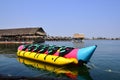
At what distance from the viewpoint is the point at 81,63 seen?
893 inches

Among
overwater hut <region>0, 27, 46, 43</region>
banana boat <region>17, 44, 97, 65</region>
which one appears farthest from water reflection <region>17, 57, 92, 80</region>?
overwater hut <region>0, 27, 46, 43</region>

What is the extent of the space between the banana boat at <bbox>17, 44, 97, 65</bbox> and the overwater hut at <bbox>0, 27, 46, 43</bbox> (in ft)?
170

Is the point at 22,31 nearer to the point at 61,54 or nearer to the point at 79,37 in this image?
the point at 79,37

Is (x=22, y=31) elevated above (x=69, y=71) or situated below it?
above

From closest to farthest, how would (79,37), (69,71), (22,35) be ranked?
(69,71) → (22,35) → (79,37)

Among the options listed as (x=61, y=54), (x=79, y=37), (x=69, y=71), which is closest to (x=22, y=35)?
(x=79, y=37)

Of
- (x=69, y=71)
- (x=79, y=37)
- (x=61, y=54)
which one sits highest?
(x=79, y=37)

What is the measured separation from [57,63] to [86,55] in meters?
3.41

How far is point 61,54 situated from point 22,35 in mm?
65102

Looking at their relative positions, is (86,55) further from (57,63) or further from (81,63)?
(57,63)

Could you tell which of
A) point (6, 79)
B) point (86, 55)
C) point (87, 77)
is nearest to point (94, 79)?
point (87, 77)

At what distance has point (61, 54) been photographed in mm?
23562

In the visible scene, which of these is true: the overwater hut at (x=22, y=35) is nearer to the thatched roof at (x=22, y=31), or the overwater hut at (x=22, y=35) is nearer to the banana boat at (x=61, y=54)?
the thatched roof at (x=22, y=31)

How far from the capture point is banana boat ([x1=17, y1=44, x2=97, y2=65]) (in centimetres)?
2195
